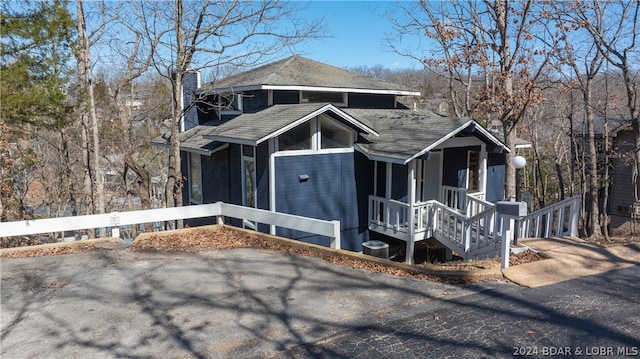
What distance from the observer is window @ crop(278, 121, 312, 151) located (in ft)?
39.3

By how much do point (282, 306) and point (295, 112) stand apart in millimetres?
6921

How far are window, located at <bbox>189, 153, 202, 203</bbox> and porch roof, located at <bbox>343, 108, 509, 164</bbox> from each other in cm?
628

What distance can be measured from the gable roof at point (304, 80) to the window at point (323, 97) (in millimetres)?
359

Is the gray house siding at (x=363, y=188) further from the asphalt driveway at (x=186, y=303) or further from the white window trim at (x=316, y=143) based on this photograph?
the asphalt driveway at (x=186, y=303)

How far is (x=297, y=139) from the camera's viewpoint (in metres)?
12.2

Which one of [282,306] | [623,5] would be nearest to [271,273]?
[282,306]

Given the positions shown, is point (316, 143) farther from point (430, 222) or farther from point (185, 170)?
point (185, 170)

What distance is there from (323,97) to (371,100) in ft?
7.35

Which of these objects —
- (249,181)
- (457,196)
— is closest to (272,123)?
(249,181)

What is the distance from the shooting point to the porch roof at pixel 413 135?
11523 millimetres

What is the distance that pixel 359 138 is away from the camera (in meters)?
13.2

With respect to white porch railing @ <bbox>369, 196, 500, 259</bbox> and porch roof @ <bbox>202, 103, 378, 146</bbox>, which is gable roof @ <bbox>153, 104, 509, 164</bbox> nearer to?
porch roof @ <bbox>202, 103, 378, 146</bbox>

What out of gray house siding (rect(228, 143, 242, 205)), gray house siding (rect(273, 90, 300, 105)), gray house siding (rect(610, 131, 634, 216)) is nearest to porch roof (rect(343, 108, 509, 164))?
gray house siding (rect(273, 90, 300, 105))

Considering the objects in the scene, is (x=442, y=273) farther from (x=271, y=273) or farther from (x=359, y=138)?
(x=359, y=138)
